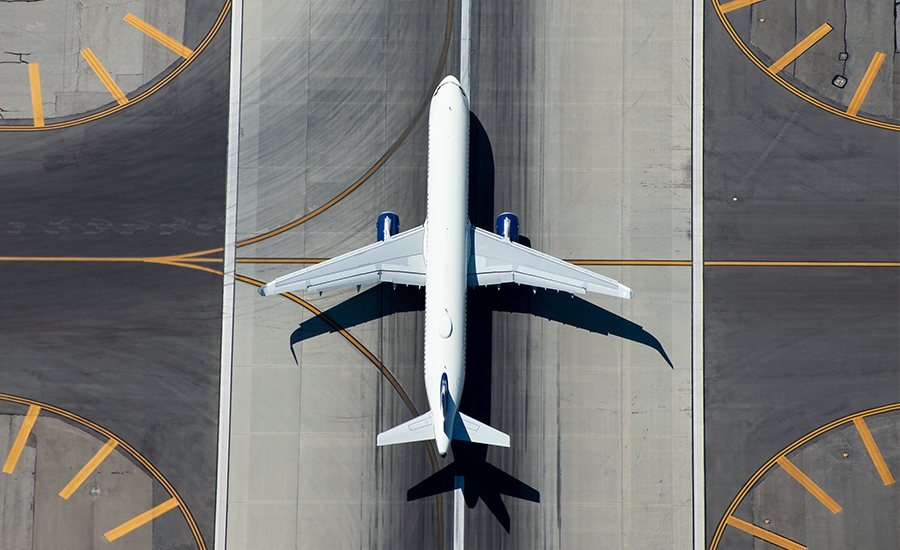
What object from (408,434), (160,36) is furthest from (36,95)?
(408,434)

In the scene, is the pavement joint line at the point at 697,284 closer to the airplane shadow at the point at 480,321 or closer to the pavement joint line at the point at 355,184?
the airplane shadow at the point at 480,321

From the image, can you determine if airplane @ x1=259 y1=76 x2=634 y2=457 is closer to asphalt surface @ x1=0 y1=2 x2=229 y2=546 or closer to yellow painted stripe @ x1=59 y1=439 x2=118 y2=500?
asphalt surface @ x1=0 y1=2 x2=229 y2=546

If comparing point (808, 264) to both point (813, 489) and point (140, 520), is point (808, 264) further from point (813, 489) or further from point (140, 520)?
point (140, 520)

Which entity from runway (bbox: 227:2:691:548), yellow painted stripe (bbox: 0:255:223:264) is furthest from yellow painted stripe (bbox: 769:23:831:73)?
yellow painted stripe (bbox: 0:255:223:264)

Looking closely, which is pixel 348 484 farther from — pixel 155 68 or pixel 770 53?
pixel 770 53

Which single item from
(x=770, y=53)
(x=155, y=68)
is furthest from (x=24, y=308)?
(x=770, y=53)

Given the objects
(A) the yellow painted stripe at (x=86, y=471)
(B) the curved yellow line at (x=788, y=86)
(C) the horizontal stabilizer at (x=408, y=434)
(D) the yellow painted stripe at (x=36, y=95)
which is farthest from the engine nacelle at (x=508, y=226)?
(D) the yellow painted stripe at (x=36, y=95)
